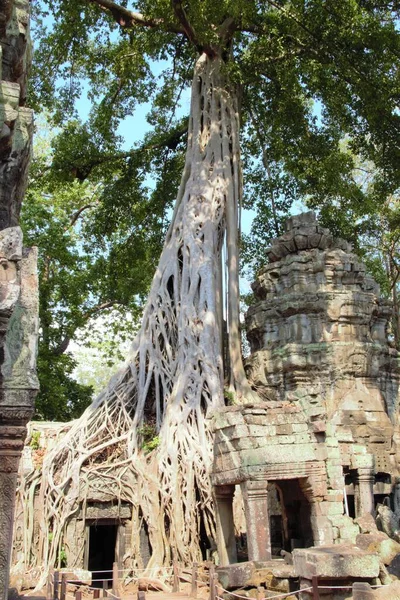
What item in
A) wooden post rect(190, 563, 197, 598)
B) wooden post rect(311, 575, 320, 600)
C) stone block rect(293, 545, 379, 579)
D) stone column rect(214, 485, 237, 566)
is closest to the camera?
wooden post rect(311, 575, 320, 600)

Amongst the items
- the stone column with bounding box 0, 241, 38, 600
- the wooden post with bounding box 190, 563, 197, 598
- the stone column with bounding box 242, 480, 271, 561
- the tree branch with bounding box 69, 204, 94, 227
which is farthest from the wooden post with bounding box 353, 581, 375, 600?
the tree branch with bounding box 69, 204, 94, 227

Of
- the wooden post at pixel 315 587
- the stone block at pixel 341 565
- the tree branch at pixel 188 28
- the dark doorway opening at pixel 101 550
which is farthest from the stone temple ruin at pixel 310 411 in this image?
the tree branch at pixel 188 28

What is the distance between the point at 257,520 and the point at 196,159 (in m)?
7.23

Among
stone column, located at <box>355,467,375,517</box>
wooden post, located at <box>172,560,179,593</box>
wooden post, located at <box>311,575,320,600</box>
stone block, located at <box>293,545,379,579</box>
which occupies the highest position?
stone column, located at <box>355,467,375,517</box>

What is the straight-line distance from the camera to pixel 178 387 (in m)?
9.27

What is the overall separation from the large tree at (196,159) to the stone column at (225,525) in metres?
0.53

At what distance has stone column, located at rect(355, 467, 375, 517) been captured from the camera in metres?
8.73

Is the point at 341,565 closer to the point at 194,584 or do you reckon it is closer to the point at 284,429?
the point at 194,584

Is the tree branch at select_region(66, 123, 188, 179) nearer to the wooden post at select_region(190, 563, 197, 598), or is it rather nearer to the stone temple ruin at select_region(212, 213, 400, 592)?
the stone temple ruin at select_region(212, 213, 400, 592)

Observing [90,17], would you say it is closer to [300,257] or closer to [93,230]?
[93,230]

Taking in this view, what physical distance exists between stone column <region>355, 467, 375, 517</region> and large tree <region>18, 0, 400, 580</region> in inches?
83.2

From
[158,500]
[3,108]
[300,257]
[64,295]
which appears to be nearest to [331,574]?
[3,108]

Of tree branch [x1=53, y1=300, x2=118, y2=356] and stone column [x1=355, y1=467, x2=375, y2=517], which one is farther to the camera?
tree branch [x1=53, y1=300, x2=118, y2=356]

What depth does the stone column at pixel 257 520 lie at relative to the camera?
6.68 meters
